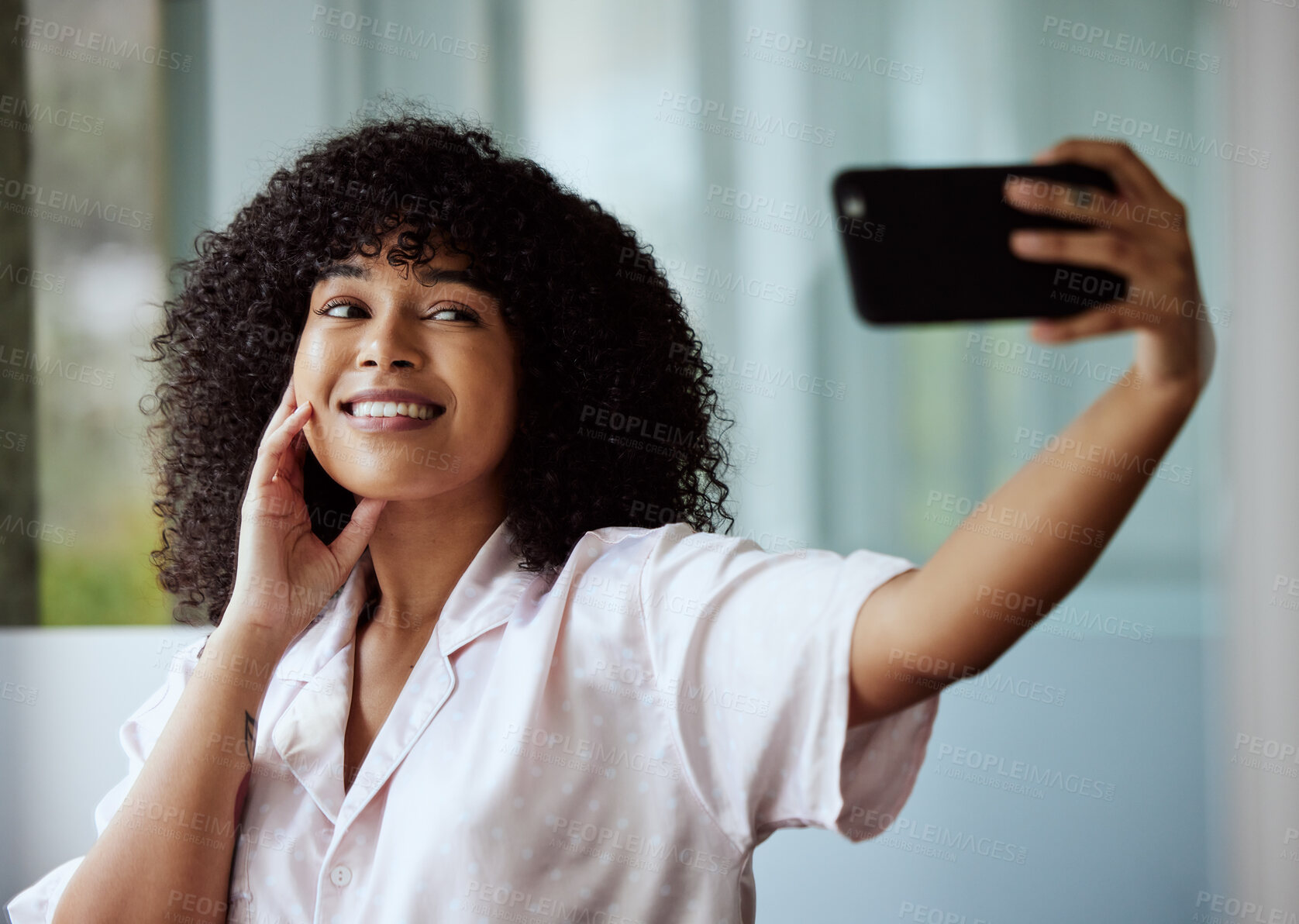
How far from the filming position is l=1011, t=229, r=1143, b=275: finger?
55 centimetres

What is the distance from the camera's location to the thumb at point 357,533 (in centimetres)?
111

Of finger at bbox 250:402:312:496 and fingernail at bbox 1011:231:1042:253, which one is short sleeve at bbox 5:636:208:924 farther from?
fingernail at bbox 1011:231:1042:253

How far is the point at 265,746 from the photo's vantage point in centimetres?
101

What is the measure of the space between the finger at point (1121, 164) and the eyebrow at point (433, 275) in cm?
61

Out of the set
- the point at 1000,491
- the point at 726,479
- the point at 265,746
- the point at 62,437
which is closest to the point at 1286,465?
the point at 1000,491

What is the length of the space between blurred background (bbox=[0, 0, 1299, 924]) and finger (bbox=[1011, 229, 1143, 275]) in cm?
105

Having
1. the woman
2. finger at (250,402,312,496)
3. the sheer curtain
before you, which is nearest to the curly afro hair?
the woman

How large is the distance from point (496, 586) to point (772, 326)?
121 cm

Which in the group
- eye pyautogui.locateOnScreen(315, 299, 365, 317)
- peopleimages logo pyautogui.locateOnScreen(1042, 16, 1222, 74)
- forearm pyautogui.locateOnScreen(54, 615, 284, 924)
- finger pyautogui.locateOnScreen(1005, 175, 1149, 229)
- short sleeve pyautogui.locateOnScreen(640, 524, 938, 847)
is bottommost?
forearm pyautogui.locateOnScreen(54, 615, 284, 924)

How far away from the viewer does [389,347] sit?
0.96m

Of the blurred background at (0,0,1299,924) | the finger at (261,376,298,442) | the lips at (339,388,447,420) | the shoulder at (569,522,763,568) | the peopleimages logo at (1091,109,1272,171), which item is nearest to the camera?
the shoulder at (569,522,763,568)

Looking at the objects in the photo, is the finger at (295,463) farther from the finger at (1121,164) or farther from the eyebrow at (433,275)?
the finger at (1121,164)

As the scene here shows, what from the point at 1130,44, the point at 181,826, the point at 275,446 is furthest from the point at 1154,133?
the point at 181,826

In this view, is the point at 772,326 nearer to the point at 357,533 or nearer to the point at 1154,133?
the point at 1154,133
